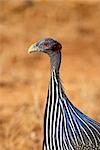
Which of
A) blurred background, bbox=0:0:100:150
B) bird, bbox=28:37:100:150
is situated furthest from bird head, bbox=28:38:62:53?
blurred background, bbox=0:0:100:150

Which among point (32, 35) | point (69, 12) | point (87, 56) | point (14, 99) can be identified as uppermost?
point (69, 12)

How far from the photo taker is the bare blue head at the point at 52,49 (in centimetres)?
422

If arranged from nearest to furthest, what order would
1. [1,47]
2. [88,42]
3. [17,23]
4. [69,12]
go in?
[1,47], [88,42], [17,23], [69,12]

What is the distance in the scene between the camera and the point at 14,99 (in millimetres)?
9094

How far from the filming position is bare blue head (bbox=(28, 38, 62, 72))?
4.22m

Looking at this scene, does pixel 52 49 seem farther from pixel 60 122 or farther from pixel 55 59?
pixel 60 122

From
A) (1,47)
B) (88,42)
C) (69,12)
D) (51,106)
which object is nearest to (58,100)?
(51,106)

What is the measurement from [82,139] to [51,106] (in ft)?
0.89

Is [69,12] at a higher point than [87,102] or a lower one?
higher

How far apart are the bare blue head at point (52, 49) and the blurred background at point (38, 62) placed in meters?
2.38

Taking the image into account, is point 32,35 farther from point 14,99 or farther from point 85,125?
point 85,125

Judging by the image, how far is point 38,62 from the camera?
38.0ft

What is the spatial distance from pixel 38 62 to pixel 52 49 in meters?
7.35

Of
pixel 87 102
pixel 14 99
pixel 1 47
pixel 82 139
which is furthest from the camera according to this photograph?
pixel 1 47
